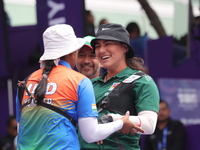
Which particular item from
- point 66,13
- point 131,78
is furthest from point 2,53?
point 131,78

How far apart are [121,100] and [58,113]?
55 cm

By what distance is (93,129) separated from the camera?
312 cm

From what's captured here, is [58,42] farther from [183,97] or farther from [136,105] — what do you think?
[183,97]

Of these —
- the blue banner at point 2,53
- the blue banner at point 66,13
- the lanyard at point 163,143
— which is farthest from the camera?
the blue banner at point 2,53

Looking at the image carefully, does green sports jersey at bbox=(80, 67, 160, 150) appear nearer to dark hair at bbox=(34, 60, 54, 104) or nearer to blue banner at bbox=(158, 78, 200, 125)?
dark hair at bbox=(34, 60, 54, 104)

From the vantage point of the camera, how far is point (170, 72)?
7.70 metres

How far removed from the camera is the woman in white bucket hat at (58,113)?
3.08m

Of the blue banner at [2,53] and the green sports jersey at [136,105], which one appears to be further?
the blue banner at [2,53]

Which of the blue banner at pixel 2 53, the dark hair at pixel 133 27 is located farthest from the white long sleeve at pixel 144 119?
the blue banner at pixel 2 53

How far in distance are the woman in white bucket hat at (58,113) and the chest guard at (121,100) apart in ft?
0.67

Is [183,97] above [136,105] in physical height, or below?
below

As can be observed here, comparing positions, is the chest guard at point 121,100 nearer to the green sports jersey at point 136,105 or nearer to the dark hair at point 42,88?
the green sports jersey at point 136,105

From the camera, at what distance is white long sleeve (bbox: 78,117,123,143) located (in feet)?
10.2

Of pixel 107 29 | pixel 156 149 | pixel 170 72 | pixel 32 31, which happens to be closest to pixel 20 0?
pixel 32 31
